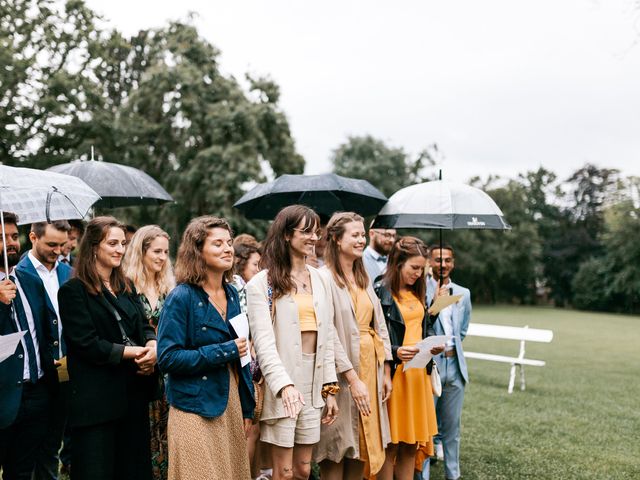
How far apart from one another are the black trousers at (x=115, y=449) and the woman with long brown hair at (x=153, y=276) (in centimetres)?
62

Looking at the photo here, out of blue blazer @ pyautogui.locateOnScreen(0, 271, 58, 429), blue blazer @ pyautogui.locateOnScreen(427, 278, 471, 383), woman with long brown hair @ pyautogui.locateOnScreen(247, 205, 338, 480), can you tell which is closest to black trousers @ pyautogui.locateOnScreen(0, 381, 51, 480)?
blue blazer @ pyautogui.locateOnScreen(0, 271, 58, 429)

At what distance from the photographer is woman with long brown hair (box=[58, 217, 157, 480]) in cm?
359

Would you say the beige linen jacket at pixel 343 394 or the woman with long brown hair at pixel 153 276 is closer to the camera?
the beige linen jacket at pixel 343 394

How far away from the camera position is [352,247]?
4598mm

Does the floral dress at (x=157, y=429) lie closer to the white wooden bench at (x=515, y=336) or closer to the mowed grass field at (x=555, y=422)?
the mowed grass field at (x=555, y=422)

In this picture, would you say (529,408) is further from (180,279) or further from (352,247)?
(180,279)

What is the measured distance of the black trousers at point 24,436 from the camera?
372cm

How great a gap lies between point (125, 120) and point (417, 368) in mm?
23231

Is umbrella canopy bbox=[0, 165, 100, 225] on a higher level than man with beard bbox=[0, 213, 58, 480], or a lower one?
higher

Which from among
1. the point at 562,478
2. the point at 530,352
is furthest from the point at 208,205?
the point at 562,478

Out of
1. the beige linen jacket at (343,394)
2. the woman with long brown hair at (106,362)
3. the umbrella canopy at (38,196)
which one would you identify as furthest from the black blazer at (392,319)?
the umbrella canopy at (38,196)

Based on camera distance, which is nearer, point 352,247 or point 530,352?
point 352,247

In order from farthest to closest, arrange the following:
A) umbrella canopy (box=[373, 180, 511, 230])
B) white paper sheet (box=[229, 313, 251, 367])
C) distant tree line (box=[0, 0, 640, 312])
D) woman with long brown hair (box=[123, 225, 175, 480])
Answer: distant tree line (box=[0, 0, 640, 312]) < umbrella canopy (box=[373, 180, 511, 230]) < woman with long brown hair (box=[123, 225, 175, 480]) < white paper sheet (box=[229, 313, 251, 367])

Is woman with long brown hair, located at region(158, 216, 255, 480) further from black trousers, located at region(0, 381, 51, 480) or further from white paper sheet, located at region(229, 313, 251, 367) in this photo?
black trousers, located at region(0, 381, 51, 480)
